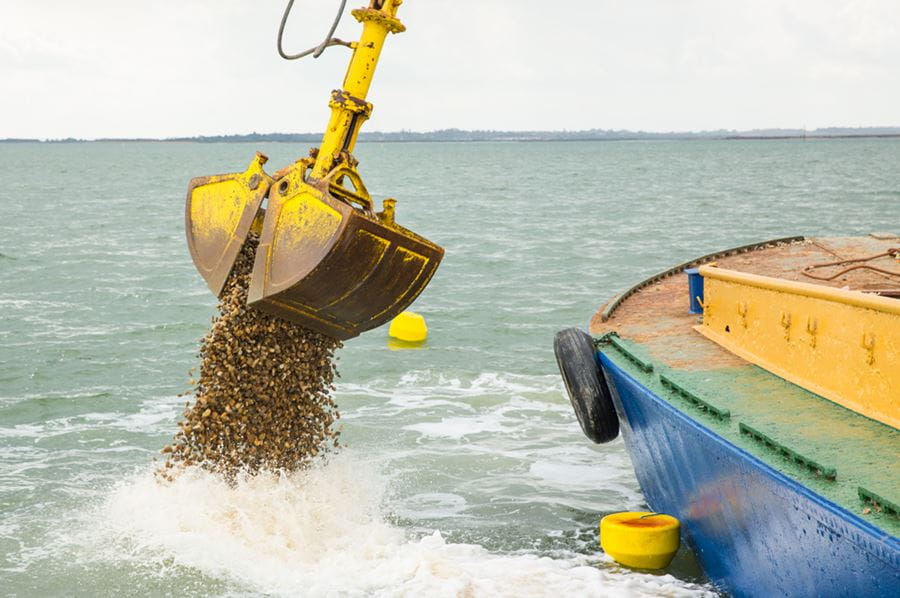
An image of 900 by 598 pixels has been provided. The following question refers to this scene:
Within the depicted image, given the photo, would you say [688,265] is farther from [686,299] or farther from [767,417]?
[767,417]

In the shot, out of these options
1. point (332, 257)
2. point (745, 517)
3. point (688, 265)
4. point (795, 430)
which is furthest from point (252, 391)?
point (688, 265)

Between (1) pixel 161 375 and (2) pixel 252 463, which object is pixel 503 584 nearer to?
(2) pixel 252 463

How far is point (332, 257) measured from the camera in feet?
21.5

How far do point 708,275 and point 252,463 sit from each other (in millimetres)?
3646

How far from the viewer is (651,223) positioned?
38969 mm

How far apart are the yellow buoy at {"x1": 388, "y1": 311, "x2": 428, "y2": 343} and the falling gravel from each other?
8836 mm

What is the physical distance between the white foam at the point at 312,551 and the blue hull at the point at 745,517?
2.20ft

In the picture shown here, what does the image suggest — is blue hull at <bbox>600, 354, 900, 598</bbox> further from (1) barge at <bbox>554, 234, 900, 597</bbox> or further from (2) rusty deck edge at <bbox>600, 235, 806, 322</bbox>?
(2) rusty deck edge at <bbox>600, 235, 806, 322</bbox>

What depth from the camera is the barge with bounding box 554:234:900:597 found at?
5301 millimetres

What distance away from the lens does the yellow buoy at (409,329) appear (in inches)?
665

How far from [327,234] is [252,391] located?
1496mm

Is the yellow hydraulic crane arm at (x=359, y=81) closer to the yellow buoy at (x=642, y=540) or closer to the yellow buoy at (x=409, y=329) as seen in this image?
the yellow buoy at (x=642, y=540)

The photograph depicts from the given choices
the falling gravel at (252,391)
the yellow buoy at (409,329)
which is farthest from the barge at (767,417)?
the yellow buoy at (409,329)

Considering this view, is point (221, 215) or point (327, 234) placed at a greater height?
point (327, 234)
